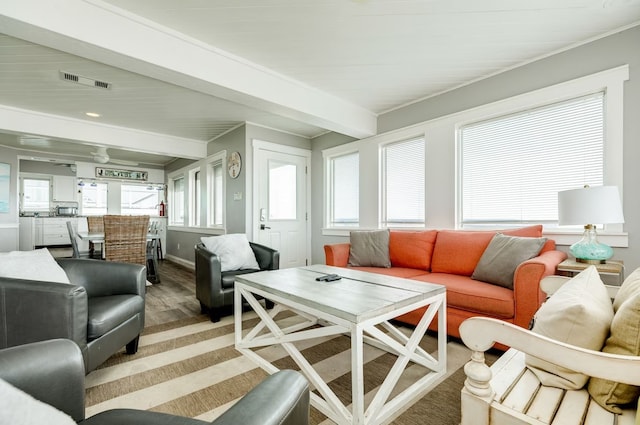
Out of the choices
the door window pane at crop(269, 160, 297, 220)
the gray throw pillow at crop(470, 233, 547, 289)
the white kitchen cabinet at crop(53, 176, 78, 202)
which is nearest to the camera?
the gray throw pillow at crop(470, 233, 547, 289)

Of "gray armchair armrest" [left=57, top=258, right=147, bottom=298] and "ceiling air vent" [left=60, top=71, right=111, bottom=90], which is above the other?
"ceiling air vent" [left=60, top=71, right=111, bottom=90]

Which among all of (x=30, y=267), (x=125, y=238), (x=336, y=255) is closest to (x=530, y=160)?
(x=336, y=255)

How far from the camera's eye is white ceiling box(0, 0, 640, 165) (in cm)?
205

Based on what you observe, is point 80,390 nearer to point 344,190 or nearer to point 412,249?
point 412,249

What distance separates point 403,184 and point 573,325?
10.1ft

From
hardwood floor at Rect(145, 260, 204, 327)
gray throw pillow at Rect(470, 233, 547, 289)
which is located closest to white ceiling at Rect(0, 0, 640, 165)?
gray throw pillow at Rect(470, 233, 547, 289)

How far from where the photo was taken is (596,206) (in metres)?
1.97

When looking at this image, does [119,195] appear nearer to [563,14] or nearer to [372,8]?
[372,8]

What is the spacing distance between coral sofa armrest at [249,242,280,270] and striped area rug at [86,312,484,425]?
0.90m

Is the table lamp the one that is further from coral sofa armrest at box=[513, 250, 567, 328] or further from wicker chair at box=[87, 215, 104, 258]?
wicker chair at box=[87, 215, 104, 258]

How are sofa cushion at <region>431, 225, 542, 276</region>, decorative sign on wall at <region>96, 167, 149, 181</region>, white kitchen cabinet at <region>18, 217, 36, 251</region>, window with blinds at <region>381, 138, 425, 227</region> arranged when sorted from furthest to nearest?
decorative sign on wall at <region>96, 167, 149, 181</region>
white kitchen cabinet at <region>18, 217, 36, 251</region>
window with blinds at <region>381, 138, 425, 227</region>
sofa cushion at <region>431, 225, 542, 276</region>

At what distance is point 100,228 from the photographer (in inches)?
203

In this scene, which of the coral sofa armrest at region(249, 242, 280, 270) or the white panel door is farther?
the white panel door

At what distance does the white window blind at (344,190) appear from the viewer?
181 inches
